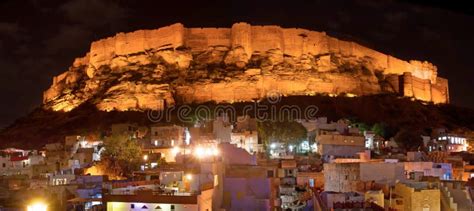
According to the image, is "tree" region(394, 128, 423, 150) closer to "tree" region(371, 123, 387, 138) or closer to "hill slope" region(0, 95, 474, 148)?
"tree" region(371, 123, 387, 138)

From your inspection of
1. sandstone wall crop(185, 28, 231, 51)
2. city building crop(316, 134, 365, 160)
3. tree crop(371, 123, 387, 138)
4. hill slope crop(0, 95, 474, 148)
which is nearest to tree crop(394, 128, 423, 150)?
tree crop(371, 123, 387, 138)

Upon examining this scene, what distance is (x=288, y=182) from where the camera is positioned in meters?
20.6

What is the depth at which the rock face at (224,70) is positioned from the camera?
173 ft

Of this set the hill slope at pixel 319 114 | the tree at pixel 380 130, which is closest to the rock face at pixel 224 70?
the hill slope at pixel 319 114

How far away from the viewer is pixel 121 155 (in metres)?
26.5

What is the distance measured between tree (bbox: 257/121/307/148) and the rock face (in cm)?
1630

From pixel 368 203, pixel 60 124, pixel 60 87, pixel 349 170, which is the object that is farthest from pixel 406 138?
pixel 60 87

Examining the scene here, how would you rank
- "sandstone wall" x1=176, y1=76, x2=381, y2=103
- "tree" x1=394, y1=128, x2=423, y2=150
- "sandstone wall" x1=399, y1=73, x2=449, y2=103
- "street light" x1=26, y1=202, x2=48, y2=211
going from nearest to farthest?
"street light" x1=26, y1=202, x2=48, y2=211, "tree" x1=394, y1=128, x2=423, y2=150, "sandstone wall" x1=176, y1=76, x2=381, y2=103, "sandstone wall" x1=399, y1=73, x2=449, y2=103

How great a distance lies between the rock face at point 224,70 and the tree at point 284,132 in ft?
53.5

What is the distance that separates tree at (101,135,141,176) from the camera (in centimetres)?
2434

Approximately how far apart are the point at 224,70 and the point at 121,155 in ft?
97.7

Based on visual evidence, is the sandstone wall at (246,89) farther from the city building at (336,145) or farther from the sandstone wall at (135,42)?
the city building at (336,145)

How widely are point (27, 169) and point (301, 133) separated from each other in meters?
14.9

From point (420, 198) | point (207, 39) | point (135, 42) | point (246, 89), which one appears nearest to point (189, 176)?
point (420, 198)
